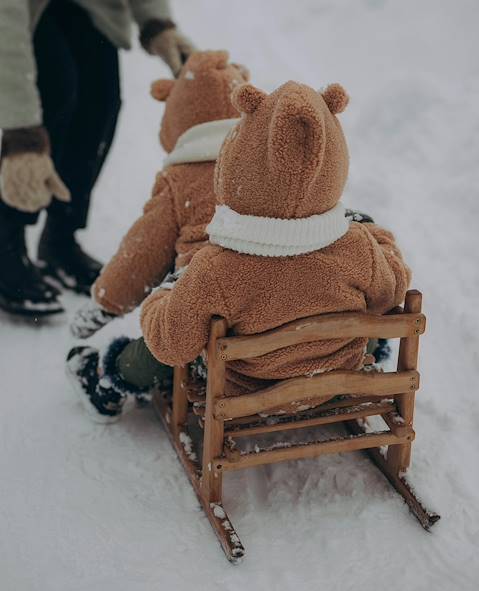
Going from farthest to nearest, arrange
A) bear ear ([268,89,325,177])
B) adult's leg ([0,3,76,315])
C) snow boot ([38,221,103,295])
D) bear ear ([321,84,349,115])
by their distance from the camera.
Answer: snow boot ([38,221,103,295])
adult's leg ([0,3,76,315])
bear ear ([321,84,349,115])
bear ear ([268,89,325,177])

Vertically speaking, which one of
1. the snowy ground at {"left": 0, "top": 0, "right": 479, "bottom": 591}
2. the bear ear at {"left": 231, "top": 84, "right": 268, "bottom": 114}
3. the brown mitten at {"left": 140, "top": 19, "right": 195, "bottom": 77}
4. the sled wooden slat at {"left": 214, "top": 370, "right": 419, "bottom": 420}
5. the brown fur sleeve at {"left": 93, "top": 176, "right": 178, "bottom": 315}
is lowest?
the snowy ground at {"left": 0, "top": 0, "right": 479, "bottom": 591}

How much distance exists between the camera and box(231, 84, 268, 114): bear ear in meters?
1.50

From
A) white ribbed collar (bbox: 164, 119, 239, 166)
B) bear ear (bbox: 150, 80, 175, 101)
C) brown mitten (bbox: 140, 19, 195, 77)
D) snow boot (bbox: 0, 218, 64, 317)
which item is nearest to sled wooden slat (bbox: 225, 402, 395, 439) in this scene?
white ribbed collar (bbox: 164, 119, 239, 166)

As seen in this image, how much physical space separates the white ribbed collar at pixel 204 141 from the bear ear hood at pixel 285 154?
31cm

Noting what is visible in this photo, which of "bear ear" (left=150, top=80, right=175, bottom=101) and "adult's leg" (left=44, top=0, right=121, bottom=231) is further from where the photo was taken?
"adult's leg" (left=44, top=0, right=121, bottom=231)

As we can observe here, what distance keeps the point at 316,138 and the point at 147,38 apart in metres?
1.37

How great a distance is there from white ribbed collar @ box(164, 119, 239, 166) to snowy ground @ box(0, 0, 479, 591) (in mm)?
717

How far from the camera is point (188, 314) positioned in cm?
155

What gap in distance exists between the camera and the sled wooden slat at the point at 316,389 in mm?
1632

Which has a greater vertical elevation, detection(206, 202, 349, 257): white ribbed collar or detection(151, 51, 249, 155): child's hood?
detection(151, 51, 249, 155): child's hood

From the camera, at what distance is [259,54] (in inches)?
179

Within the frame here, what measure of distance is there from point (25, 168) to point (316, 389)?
1.08 meters

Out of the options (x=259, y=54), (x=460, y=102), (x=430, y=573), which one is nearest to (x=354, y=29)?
(x=259, y=54)

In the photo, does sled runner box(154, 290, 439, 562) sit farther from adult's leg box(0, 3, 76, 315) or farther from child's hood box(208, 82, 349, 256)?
adult's leg box(0, 3, 76, 315)
